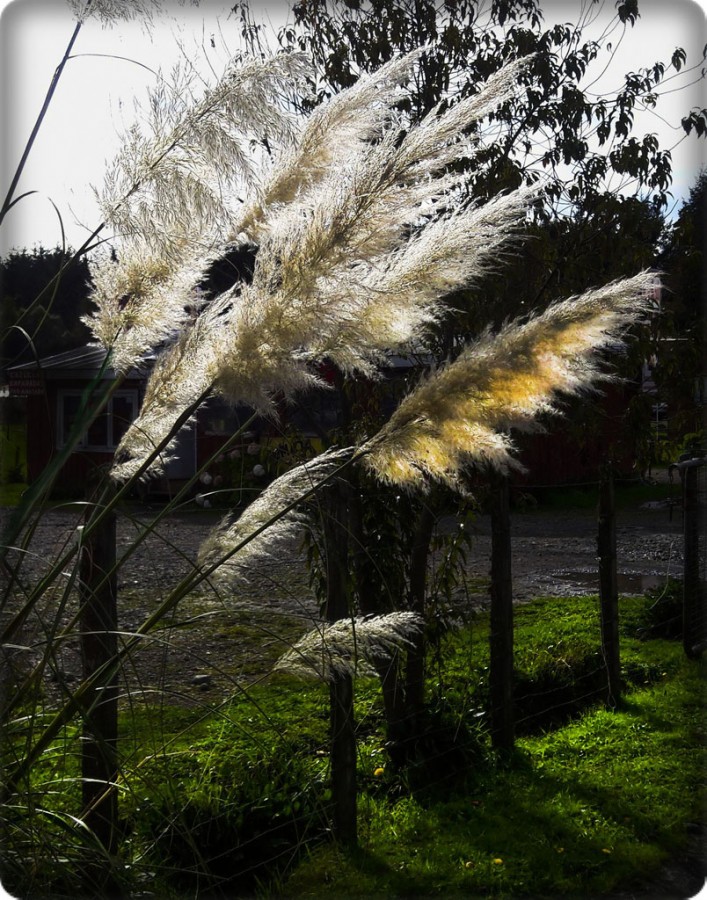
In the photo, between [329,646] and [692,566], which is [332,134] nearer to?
[329,646]

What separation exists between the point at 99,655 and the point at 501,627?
1.94m

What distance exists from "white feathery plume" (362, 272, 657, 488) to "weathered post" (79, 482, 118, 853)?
695mm

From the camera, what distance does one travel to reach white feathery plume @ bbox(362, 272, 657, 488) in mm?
1628

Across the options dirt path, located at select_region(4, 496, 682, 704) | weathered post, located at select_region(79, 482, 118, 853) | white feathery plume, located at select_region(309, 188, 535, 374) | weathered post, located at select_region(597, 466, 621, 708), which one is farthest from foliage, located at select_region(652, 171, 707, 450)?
weathered post, located at select_region(79, 482, 118, 853)

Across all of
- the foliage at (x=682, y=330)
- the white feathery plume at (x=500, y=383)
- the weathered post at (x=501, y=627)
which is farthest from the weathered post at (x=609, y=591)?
the white feathery plume at (x=500, y=383)

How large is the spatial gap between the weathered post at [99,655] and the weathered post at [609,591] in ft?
8.73

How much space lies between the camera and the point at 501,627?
3.54 m

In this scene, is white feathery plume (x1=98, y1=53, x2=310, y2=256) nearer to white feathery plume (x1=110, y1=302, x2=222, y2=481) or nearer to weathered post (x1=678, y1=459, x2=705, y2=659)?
white feathery plume (x1=110, y1=302, x2=222, y2=481)

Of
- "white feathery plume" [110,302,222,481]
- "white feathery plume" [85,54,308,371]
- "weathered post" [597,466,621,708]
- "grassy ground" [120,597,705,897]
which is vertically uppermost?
"white feathery plume" [85,54,308,371]

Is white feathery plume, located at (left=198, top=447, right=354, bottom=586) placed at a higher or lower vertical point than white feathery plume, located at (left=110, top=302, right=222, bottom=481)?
lower

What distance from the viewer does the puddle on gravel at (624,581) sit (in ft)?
22.6

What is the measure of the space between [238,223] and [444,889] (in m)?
1.93

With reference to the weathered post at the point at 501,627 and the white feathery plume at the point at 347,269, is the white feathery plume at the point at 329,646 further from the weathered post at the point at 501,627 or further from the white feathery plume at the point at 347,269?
the weathered post at the point at 501,627

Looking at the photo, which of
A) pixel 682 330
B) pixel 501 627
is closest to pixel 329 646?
pixel 501 627
